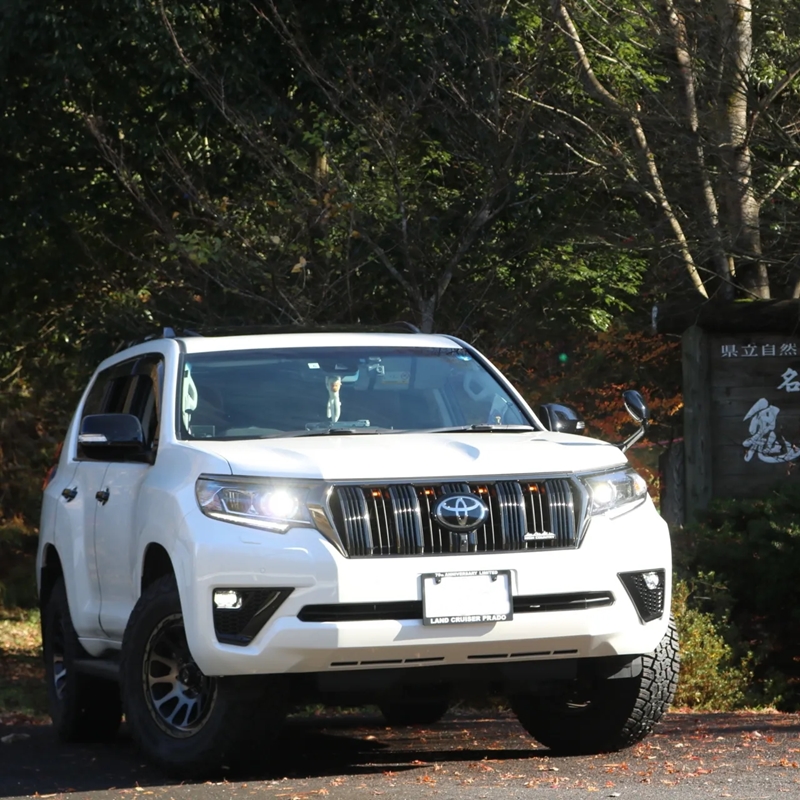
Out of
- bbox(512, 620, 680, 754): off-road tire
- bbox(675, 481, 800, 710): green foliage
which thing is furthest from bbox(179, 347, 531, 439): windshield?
bbox(675, 481, 800, 710): green foliage

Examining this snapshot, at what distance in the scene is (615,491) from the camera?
716cm

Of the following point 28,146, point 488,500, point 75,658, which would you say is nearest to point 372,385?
point 488,500

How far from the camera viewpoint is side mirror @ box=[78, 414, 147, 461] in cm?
771

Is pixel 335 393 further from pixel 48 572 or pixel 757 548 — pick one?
pixel 757 548

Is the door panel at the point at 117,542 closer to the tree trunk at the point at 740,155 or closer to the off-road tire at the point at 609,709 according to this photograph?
the off-road tire at the point at 609,709

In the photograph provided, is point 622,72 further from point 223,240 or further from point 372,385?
point 372,385

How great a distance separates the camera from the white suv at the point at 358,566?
21.6ft

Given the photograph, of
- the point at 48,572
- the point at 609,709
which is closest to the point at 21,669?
the point at 48,572

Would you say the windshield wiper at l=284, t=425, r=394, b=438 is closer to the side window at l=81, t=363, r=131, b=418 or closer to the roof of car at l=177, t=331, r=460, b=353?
the roof of car at l=177, t=331, r=460, b=353

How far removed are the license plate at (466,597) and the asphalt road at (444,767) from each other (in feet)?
2.17

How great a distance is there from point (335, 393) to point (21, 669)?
12827 millimetres

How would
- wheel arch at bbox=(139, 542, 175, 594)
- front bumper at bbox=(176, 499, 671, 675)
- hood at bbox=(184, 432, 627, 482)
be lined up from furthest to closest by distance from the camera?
1. wheel arch at bbox=(139, 542, 175, 594)
2. hood at bbox=(184, 432, 627, 482)
3. front bumper at bbox=(176, 499, 671, 675)

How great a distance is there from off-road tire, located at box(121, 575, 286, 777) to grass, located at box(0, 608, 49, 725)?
15.1 feet

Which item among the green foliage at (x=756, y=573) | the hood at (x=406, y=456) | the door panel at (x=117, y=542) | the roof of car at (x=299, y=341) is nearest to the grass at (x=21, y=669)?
the door panel at (x=117, y=542)
